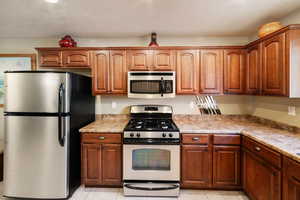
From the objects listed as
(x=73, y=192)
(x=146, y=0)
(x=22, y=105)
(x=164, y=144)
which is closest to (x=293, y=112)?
(x=164, y=144)

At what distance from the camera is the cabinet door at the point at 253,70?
250cm

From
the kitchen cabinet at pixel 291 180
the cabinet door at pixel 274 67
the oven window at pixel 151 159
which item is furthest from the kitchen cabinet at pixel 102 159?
the cabinet door at pixel 274 67

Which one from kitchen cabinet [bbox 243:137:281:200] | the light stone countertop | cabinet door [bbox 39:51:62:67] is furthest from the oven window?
cabinet door [bbox 39:51:62:67]

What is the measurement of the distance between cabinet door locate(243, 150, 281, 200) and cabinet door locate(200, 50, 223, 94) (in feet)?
3.67

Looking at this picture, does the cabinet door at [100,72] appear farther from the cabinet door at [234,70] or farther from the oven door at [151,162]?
the cabinet door at [234,70]

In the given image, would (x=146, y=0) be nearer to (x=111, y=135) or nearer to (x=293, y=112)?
(x=111, y=135)

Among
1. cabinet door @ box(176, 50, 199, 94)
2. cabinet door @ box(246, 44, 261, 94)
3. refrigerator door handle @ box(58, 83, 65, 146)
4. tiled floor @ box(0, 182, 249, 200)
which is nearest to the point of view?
refrigerator door handle @ box(58, 83, 65, 146)

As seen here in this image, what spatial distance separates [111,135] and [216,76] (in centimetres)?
193

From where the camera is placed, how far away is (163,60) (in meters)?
2.94

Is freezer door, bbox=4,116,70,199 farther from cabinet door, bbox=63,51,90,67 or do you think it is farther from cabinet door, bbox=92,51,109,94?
cabinet door, bbox=63,51,90,67

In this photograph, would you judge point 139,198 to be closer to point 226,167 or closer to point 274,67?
point 226,167

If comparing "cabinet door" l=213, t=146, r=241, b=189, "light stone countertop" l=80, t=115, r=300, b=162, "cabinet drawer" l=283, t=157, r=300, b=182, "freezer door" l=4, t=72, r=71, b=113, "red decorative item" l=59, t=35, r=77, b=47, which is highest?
"red decorative item" l=59, t=35, r=77, b=47

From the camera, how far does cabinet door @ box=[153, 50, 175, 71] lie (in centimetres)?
293

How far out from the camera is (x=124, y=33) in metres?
3.07
